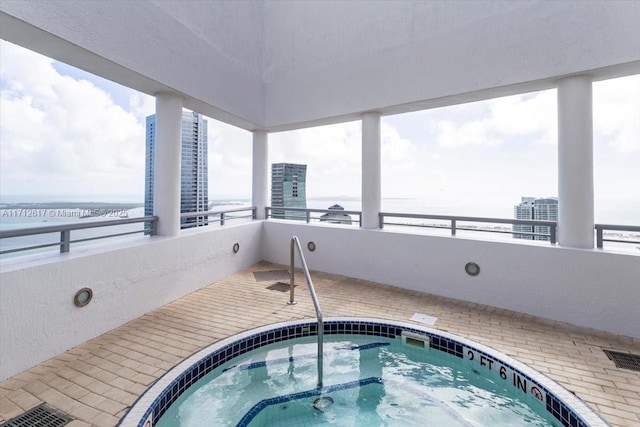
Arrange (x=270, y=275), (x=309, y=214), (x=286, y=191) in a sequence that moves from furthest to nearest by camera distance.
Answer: (x=286, y=191), (x=309, y=214), (x=270, y=275)

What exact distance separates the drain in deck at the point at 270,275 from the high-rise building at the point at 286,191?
1.26m

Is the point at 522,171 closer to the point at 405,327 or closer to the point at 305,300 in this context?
the point at 405,327

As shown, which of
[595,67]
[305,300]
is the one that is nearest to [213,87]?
[305,300]

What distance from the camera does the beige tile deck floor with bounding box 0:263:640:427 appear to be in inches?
76.9

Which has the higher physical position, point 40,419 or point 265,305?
point 265,305

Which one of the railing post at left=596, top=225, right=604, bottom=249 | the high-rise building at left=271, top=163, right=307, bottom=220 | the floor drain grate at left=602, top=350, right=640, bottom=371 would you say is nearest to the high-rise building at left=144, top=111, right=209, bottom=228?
the high-rise building at left=271, top=163, right=307, bottom=220

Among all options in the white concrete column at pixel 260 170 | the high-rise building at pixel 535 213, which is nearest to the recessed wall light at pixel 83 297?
the white concrete column at pixel 260 170

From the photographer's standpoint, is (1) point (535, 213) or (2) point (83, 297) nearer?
(2) point (83, 297)

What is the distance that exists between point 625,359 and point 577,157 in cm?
215

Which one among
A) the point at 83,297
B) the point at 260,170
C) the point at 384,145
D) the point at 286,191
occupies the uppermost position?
the point at 384,145

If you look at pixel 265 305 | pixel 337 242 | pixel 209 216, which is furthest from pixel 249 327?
pixel 209 216

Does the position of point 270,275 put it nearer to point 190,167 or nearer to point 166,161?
point 190,167

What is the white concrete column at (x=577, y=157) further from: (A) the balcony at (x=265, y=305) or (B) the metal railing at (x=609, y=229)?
(A) the balcony at (x=265, y=305)

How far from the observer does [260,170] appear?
235 inches
